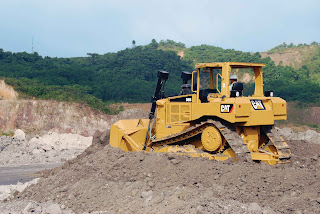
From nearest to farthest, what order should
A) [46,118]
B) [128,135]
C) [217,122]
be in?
[217,122] < [128,135] < [46,118]

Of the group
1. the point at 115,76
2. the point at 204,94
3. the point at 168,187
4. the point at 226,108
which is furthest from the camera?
the point at 115,76

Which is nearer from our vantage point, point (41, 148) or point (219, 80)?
point (219, 80)

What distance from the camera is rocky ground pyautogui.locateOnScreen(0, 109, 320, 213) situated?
784cm

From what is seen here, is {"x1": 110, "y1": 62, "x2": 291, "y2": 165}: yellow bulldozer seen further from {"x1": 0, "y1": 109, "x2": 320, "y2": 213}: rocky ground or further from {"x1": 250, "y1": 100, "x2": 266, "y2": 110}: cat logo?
{"x1": 0, "y1": 109, "x2": 320, "y2": 213}: rocky ground

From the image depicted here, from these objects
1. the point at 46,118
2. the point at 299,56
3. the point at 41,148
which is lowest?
the point at 41,148

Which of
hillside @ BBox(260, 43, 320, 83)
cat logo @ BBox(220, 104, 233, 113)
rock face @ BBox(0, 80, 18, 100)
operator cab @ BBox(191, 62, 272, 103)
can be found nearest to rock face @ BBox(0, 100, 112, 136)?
rock face @ BBox(0, 80, 18, 100)

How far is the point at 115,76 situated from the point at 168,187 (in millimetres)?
36802

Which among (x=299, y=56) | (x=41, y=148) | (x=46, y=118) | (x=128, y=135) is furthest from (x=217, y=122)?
(x=299, y=56)

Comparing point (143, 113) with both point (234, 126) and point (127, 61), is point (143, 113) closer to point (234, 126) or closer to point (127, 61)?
point (234, 126)

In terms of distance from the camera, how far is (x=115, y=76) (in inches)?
1775

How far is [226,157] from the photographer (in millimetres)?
9859

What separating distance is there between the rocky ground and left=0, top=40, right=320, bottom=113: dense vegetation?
56.9 feet

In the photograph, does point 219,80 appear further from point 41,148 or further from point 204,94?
point 41,148

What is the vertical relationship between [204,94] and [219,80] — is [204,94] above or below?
below
